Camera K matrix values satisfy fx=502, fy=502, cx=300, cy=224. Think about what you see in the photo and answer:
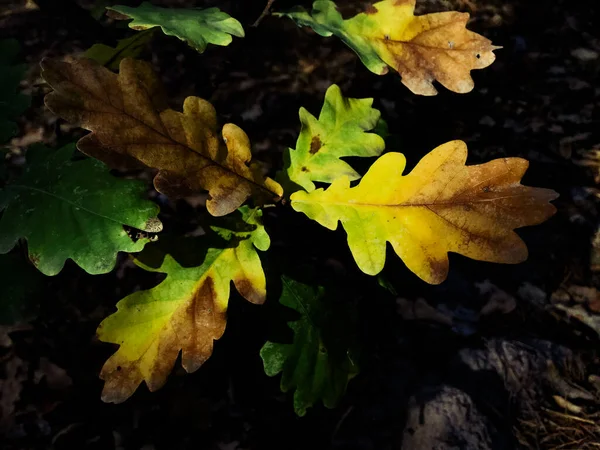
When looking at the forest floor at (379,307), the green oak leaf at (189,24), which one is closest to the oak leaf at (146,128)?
the green oak leaf at (189,24)

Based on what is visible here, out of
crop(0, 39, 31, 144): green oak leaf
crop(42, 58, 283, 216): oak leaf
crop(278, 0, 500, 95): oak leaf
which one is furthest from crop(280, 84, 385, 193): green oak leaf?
crop(0, 39, 31, 144): green oak leaf

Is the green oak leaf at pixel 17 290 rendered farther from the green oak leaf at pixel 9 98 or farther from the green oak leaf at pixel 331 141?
the green oak leaf at pixel 331 141

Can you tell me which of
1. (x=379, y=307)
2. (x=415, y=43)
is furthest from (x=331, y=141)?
(x=379, y=307)

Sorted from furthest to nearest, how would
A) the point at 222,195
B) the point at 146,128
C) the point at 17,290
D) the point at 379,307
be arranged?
the point at 379,307
the point at 17,290
the point at 222,195
the point at 146,128

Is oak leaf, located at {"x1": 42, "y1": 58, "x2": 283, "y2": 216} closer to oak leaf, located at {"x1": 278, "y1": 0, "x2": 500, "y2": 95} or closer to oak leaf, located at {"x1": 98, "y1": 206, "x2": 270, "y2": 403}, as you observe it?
oak leaf, located at {"x1": 98, "y1": 206, "x2": 270, "y2": 403}

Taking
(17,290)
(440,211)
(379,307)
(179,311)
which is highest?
(440,211)

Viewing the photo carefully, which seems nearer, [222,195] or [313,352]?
[222,195]

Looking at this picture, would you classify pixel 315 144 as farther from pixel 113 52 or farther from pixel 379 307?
pixel 379 307
